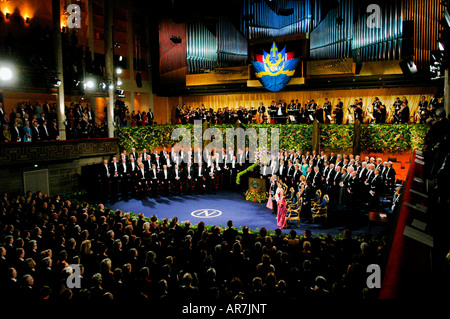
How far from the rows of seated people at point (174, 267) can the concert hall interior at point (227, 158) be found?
0.03m

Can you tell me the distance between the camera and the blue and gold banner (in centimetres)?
1906

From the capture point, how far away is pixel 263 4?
65.5ft

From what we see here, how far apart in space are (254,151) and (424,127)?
841 centimetres

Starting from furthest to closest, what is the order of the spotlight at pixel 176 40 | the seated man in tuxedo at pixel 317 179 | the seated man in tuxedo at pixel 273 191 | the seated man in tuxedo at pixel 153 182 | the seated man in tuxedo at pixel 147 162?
the spotlight at pixel 176 40, the seated man in tuxedo at pixel 147 162, the seated man in tuxedo at pixel 153 182, the seated man in tuxedo at pixel 317 179, the seated man in tuxedo at pixel 273 191

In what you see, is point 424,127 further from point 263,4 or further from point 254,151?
point 263,4

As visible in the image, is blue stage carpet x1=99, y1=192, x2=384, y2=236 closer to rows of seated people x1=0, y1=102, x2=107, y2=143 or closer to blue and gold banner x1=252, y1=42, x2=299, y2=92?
rows of seated people x1=0, y1=102, x2=107, y2=143

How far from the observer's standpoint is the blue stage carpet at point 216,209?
34.5 ft

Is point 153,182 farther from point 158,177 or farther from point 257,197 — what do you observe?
point 257,197

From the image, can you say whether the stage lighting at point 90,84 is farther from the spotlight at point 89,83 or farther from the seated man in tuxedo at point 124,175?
the seated man in tuxedo at point 124,175

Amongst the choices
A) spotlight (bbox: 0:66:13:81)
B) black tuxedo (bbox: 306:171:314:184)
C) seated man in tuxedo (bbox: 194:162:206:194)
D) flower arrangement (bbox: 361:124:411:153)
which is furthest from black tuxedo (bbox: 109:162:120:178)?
flower arrangement (bbox: 361:124:411:153)

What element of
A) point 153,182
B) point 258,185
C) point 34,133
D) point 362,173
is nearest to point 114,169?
point 153,182

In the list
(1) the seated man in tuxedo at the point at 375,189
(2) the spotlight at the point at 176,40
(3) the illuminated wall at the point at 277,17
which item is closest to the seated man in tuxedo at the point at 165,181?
(1) the seated man in tuxedo at the point at 375,189

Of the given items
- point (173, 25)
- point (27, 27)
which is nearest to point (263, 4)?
point (173, 25)
